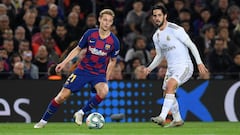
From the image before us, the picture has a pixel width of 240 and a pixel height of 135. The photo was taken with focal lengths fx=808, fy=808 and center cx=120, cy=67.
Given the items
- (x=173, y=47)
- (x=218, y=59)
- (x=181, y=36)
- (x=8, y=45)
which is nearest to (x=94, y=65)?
(x=173, y=47)

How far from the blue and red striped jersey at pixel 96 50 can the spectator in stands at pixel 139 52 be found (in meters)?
6.05

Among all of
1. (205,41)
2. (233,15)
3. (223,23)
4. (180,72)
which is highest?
(233,15)

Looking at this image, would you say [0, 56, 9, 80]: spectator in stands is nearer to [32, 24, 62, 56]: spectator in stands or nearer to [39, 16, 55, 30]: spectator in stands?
[32, 24, 62, 56]: spectator in stands

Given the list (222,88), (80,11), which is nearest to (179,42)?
(222,88)

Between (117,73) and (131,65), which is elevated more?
(131,65)

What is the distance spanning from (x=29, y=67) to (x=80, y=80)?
489cm

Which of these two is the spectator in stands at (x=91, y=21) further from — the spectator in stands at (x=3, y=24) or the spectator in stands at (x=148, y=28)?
the spectator in stands at (x=3, y=24)

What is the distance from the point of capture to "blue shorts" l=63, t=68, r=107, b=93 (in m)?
16.0

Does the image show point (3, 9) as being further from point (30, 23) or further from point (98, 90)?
point (98, 90)

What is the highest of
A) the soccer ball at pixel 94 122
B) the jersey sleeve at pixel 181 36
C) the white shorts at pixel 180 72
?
the jersey sleeve at pixel 181 36

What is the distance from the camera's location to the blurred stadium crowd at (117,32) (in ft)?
68.8

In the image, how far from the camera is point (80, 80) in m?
16.0

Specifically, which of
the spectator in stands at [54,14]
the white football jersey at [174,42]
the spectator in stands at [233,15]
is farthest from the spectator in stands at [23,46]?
the spectator in stands at [233,15]

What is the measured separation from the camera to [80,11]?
79.7 ft
